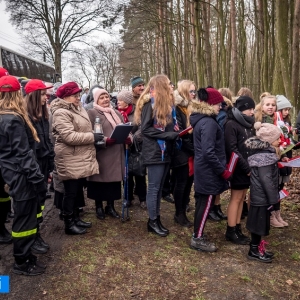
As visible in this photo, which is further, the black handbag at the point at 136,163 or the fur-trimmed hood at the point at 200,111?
the black handbag at the point at 136,163

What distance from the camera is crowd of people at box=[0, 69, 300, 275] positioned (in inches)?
129

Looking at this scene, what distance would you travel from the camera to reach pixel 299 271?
3539 millimetres

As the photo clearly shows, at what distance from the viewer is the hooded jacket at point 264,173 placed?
3.50m

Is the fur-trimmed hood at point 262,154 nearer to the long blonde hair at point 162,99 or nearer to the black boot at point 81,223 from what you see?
the long blonde hair at point 162,99

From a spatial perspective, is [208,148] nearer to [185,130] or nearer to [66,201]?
[185,130]

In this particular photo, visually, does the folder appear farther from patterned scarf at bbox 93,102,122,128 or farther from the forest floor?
the forest floor

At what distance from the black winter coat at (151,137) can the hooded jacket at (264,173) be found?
996mm

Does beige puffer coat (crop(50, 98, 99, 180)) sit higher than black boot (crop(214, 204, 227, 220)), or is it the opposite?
beige puffer coat (crop(50, 98, 99, 180))

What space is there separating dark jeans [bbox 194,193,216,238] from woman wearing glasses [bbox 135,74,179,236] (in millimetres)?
542

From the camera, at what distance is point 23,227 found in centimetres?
328

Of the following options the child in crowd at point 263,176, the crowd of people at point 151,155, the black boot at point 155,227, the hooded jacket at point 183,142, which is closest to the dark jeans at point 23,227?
the crowd of people at point 151,155

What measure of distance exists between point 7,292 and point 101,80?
4579 centimetres

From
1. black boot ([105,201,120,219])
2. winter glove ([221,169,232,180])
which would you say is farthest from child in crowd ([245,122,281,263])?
black boot ([105,201,120,219])

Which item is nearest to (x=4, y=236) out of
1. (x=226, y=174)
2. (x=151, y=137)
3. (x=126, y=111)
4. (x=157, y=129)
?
(x=151, y=137)
